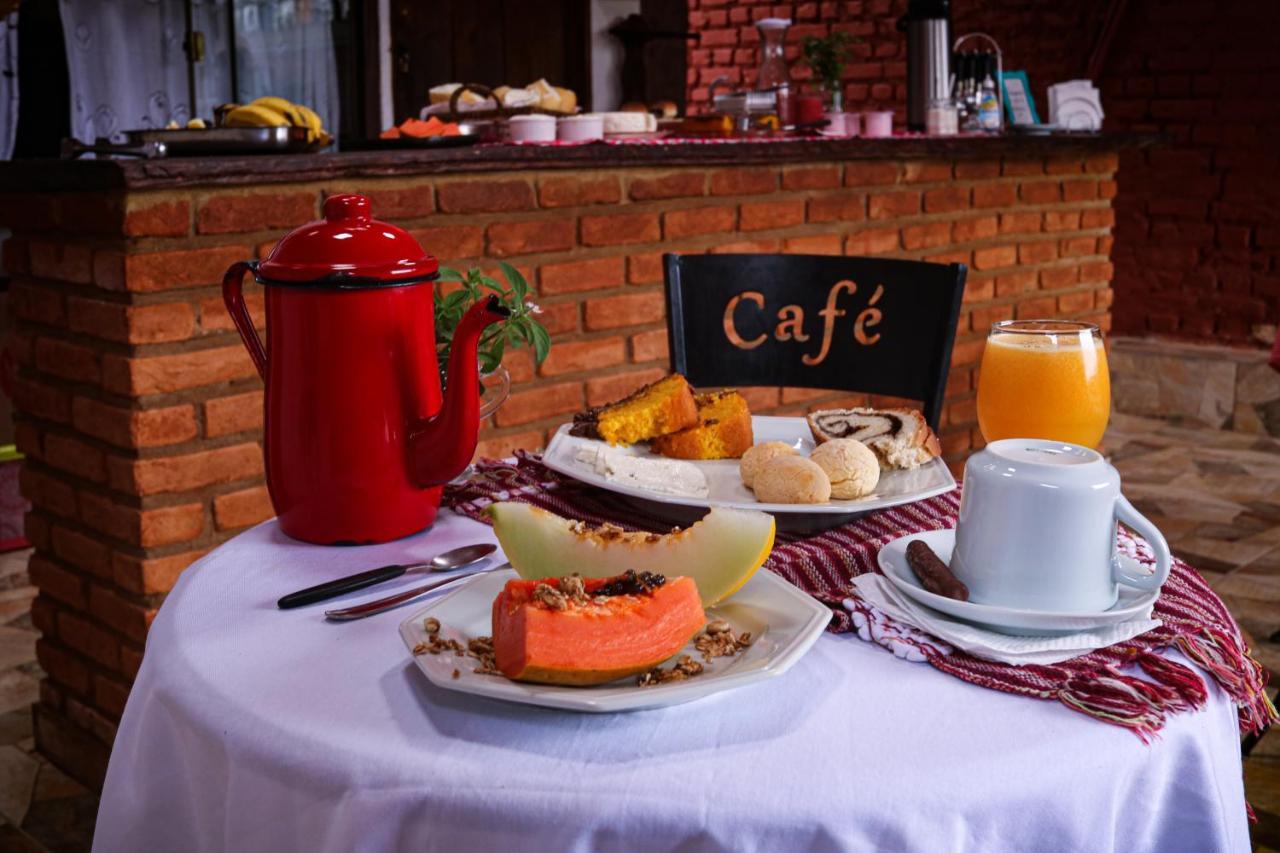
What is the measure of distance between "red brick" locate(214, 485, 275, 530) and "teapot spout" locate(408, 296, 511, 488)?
0.99 meters

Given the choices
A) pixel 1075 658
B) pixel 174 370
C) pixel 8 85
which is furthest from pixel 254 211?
pixel 8 85

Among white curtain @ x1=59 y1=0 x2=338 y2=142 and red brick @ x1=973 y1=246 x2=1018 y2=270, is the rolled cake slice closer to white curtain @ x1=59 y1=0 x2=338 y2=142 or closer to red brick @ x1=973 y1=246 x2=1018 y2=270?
red brick @ x1=973 y1=246 x2=1018 y2=270

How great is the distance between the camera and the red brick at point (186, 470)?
1.80m

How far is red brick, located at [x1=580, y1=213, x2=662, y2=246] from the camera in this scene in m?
2.37

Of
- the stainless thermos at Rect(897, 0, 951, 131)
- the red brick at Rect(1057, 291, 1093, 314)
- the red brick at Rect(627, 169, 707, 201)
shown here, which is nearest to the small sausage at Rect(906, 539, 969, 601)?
the red brick at Rect(627, 169, 707, 201)

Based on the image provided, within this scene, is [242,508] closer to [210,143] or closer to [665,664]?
[210,143]

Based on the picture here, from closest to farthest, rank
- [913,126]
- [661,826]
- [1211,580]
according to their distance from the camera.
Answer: [661,826] < [1211,580] < [913,126]

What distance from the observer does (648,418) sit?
1.15 m

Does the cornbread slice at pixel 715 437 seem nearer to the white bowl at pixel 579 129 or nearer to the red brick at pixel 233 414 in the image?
the red brick at pixel 233 414

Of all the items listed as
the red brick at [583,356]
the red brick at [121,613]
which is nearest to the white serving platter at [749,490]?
the red brick at [121,613]

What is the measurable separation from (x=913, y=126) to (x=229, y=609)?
9.79 ft

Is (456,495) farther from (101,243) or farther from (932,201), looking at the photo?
(932,201)

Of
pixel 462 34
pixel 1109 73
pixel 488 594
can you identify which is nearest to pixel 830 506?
pixel 488 594

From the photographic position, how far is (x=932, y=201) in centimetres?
317
